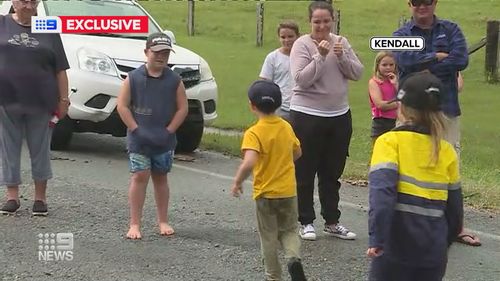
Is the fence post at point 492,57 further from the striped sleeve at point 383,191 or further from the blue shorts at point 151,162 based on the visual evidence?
the striped sleeve at point 383,191

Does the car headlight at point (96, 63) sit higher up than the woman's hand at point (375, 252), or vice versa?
the car headlight at point (96, 63)

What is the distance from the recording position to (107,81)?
31.1ft

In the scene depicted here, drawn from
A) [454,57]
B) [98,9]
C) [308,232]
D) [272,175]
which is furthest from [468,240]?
[98,9]

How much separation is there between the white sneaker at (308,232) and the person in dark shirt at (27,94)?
81.2 inches

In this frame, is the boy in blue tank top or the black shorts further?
A: the black shorts

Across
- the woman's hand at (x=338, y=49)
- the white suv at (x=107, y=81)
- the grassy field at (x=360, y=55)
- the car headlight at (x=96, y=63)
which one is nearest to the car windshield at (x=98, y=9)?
the white suv at (x=107, y=81)

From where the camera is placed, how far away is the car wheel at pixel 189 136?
10252mm

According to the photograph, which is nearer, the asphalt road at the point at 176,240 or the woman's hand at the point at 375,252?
the woman's hand at the point at 375,252

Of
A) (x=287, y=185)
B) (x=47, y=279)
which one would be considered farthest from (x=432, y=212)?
(x=47, y=279)

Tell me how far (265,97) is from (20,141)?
2618 mm

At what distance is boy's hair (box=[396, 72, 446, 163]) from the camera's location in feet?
12.9

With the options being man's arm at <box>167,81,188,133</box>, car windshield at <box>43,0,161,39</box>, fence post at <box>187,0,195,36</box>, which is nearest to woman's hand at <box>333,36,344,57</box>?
man's arm at <box>167,81,188,133</box>

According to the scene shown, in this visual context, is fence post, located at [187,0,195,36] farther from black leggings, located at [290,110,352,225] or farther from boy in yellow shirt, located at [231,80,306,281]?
boy in yellow shirt, located at [231,80,306,281]

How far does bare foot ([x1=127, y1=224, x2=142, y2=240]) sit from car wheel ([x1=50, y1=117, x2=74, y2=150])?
3.48 metres
